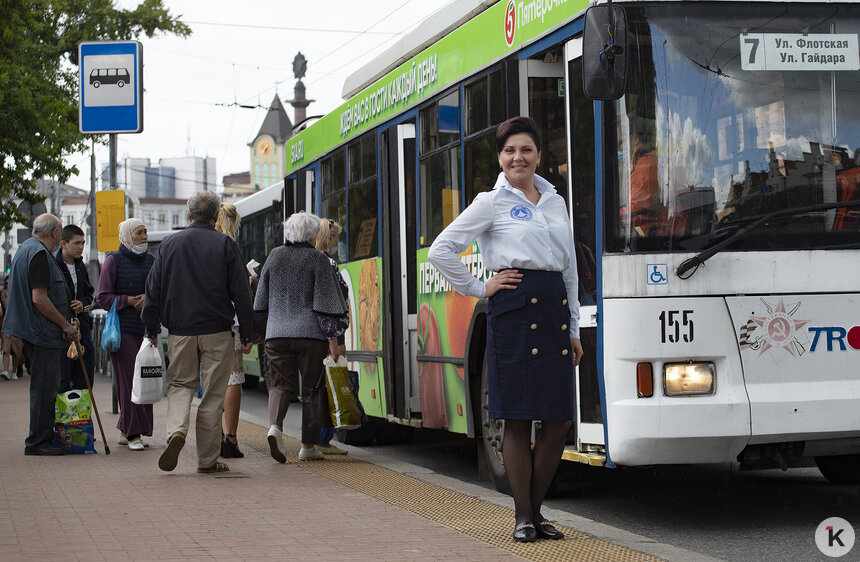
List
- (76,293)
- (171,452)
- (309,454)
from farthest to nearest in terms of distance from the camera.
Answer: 1. (76,293)
2. (309,454)
3. (171,452)

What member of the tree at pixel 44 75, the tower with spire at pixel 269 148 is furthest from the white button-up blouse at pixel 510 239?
the tower with spire at pixel 269 148

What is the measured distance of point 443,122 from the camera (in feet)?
29.8

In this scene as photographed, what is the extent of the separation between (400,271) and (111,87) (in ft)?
15.4

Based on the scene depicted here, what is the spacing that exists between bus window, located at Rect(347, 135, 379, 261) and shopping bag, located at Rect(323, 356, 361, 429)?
112cm

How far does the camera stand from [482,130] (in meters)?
8.34

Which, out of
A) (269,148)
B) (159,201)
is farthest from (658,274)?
(159,201)

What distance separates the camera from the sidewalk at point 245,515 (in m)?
5.91

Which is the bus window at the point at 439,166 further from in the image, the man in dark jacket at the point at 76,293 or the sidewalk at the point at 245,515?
the man in dark jacket at the point at 76,293

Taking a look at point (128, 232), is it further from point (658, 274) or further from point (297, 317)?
point (658, 274)

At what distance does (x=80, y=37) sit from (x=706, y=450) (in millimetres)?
27911

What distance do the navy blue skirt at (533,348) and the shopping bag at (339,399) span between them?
389 cm

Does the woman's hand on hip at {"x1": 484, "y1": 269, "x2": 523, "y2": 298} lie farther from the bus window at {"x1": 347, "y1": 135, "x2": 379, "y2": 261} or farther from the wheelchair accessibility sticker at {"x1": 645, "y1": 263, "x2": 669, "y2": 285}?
the bus window at {"x1": 347, "y1": 135, "x2": 379, "y2": 261}

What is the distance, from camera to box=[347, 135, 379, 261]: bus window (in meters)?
10.7

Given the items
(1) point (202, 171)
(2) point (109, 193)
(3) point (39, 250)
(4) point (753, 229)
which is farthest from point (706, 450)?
(1) point (202, 171)
